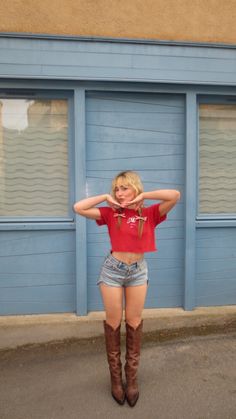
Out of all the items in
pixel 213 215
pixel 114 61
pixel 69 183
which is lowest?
pixel 213 215

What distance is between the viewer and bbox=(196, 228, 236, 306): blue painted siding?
4.95 meters

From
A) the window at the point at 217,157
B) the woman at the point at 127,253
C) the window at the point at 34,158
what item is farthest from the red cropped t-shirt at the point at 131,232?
the window at the point at 217,157

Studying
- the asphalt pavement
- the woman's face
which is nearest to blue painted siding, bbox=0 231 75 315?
the asphalt pavement

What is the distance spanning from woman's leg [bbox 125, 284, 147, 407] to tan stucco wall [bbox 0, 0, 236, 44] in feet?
9.91

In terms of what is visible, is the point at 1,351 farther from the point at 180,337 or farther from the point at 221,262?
the point at 221,262

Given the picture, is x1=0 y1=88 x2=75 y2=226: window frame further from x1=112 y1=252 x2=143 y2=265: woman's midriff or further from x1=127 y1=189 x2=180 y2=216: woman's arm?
x1=127 y1=189 x2=180 y2=216: woman's arm

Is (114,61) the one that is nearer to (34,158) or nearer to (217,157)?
(34,158)

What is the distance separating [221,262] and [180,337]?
129 cm

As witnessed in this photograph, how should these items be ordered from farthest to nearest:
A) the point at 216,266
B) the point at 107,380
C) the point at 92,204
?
the point at 216,266, the point at 107,380, the point at 92,204

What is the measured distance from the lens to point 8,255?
4.68 metres

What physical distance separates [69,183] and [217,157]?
190 centimetres

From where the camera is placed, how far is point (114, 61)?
4480 mm

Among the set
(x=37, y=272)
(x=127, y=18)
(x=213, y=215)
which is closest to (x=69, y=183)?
(x=37, y=272)

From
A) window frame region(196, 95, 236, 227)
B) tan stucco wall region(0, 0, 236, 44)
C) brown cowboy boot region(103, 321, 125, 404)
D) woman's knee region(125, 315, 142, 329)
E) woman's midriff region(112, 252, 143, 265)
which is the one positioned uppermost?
tan stucco wall region(0, 0, 236, 44)
